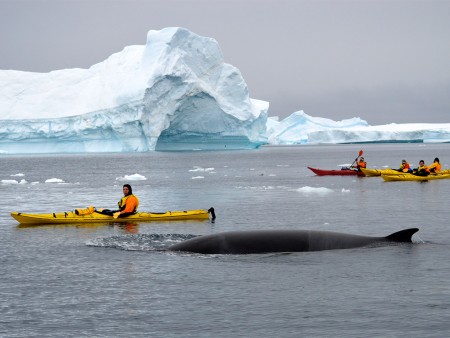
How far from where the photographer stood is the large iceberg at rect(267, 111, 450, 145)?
446 feet

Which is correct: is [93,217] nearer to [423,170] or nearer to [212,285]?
[212,285]

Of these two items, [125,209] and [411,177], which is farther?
[411,177]

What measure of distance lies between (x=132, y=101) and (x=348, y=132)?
7138 cm

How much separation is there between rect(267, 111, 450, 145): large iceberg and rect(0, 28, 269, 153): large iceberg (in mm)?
51070

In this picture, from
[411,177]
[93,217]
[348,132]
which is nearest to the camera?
[93,217]

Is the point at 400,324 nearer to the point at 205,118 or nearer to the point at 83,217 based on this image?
the point at 83,217

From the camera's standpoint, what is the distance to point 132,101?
76.2 metres

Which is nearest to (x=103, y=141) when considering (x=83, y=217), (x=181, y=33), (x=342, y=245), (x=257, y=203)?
(x=181, y=33)

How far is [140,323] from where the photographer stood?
9.05 m

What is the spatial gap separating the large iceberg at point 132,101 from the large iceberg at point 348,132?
51.1 meters

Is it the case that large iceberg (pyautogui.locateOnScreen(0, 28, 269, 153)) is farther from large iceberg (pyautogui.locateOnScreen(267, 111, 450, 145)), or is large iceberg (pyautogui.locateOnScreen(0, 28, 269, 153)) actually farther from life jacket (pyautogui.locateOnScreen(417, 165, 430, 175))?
large iceberg (pyautogui.locateOnScreen(267, 111, 450, 145))

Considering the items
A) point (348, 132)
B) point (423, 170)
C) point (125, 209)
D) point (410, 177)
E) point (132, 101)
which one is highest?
point (132, 101)

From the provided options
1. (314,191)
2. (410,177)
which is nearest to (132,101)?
(410,177)

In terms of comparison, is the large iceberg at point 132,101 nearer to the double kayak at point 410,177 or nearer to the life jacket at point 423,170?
the double kayak at point 410,177
